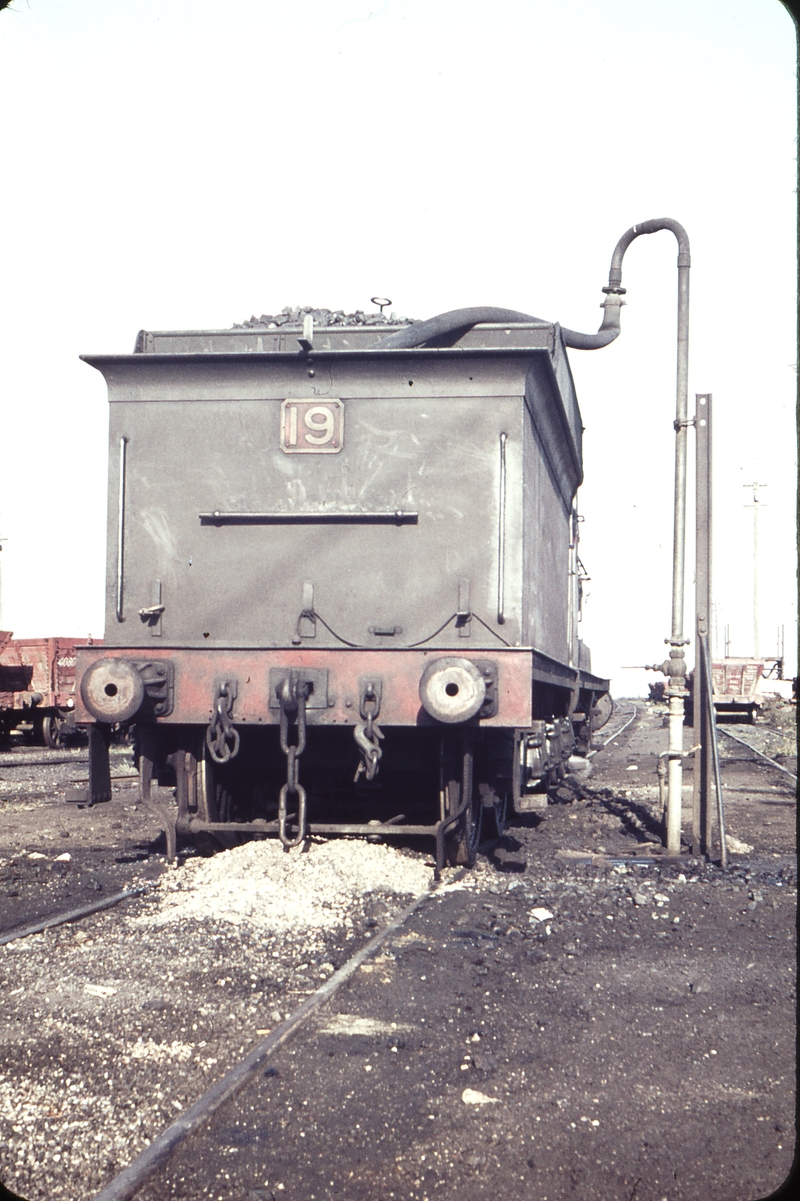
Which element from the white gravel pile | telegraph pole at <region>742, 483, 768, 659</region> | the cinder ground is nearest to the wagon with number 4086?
the white gravel pile

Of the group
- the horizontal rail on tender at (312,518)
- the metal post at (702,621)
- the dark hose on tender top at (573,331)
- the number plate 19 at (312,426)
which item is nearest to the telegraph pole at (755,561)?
the dark hose on tender top at (573,331)

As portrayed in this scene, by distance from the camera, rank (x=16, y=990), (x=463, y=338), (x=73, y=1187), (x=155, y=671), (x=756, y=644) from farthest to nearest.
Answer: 1. (x=756, y=644)
2. (x=463, y=338)
3. (x=155, y=671)
4. (x=16, y=990)
5. (x=73, y=1187)

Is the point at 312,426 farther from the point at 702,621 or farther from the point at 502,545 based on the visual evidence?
the point at 702,621

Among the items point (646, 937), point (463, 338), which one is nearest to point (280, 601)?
point (463, 338)

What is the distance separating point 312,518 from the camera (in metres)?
6.46

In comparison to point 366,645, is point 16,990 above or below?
below

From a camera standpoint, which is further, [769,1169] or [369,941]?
[369,941]

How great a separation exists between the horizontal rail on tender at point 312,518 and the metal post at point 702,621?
249cm

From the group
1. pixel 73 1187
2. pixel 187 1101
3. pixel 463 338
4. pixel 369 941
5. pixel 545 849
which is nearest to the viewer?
pixel 73 1187

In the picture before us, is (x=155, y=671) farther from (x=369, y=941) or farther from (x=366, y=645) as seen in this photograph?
(x=369, y=941)

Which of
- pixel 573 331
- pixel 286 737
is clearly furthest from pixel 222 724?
pixel 573 331

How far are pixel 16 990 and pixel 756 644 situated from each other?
4578 centimetres

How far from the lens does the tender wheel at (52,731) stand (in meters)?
22.3

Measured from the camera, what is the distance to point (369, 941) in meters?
5.00
